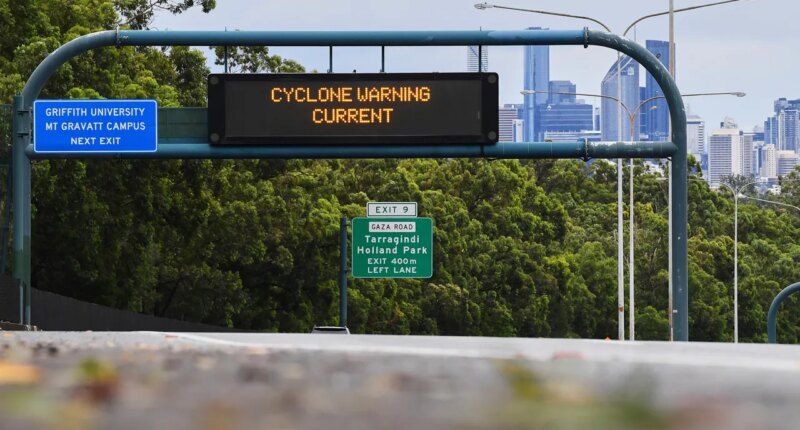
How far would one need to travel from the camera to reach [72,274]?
40469 millimetres

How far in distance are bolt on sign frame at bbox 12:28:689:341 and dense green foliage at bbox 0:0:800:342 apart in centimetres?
991

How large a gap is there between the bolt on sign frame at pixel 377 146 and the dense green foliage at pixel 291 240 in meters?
9.91

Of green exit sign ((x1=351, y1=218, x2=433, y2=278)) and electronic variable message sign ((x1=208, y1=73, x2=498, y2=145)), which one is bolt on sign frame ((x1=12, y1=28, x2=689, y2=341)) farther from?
green exit sign ((x1=351, y1=218, x2=433, y2=278))

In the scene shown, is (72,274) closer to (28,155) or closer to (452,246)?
(28,155)

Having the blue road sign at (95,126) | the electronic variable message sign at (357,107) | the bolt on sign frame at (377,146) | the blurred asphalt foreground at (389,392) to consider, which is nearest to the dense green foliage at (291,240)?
the blue road sign at (95,126)

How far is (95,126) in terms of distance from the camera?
2588 centimetres

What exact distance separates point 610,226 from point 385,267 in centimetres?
5641

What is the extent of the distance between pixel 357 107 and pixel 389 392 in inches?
782

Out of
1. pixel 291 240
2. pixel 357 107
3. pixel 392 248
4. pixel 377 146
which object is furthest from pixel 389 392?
pixel 291 240

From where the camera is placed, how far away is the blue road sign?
2552 cm

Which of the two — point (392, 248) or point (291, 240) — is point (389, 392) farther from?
point (291, 240)

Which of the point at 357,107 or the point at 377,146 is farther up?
the point at 357,107

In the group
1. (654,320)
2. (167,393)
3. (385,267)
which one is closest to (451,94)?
(385,267)

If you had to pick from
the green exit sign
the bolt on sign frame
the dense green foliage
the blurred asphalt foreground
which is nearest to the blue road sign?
the bolt on sign frame
